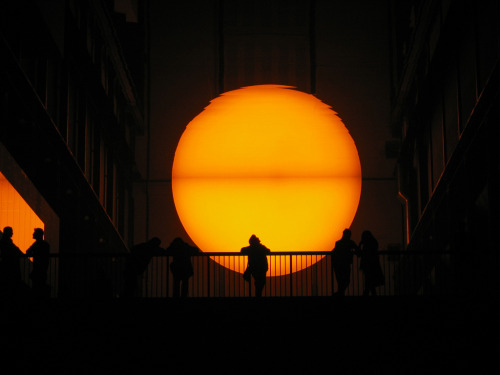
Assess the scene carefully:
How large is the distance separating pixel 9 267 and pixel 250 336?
14.9ft

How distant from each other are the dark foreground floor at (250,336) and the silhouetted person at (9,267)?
32.7 inches

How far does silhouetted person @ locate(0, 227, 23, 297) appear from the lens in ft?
68.6

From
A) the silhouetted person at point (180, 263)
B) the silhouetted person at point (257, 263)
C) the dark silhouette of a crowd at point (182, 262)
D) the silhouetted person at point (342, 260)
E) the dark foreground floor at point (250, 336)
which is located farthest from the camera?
the silhouetted person at point (257, 263)

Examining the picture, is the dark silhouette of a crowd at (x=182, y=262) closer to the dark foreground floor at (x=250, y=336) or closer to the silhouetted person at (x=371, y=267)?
the silhouetted person at (x=371, y=267)

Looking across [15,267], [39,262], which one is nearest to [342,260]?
[39,262]

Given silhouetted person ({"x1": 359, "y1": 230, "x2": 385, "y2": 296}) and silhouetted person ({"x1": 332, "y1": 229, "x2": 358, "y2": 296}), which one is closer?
silhouetted person ({"x1": 359, "y1": 230, "x2": 385, "y2": 296})

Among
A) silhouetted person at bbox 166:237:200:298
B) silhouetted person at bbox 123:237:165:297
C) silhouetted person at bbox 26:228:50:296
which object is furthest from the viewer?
silhouetted person at bbox 166:237:200:298

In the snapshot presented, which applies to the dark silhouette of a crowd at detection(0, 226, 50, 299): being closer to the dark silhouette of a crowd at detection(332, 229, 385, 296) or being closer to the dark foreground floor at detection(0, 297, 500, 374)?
the dark foreground floor at detection(0, 297, 500, 374)

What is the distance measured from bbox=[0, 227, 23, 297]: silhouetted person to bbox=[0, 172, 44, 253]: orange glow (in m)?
5.07

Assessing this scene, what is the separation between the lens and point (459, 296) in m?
20.7

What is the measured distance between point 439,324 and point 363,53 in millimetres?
23822

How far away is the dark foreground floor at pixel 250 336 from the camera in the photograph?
1877 centimetres

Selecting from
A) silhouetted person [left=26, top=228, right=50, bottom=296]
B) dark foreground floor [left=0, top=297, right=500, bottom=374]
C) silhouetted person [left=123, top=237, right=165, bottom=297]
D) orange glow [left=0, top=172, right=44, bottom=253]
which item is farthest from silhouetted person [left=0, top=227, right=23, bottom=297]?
orange glow [left=0, top=172, right=44, bottom=253]

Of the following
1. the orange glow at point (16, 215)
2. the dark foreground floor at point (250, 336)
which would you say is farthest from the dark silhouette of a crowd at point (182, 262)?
the orange glow at point (16, 215)
